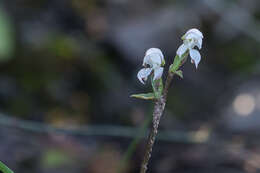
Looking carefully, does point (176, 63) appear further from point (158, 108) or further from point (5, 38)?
point (5, 38)

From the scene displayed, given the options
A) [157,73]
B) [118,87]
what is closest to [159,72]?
[157,73]

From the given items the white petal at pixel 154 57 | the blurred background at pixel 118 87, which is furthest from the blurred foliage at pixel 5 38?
the white petal at pixel 154 57

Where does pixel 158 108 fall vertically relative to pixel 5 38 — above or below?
below

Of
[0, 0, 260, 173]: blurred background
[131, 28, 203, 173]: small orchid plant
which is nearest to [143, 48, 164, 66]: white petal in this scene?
[131, 28, 203, 173]: small orchid plant

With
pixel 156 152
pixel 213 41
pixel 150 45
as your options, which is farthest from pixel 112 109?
pixel 213 41

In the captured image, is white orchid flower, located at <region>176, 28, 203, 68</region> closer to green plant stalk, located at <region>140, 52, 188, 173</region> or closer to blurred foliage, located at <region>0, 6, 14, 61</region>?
green plant stalk, located at <region>140, 52, 188, 173</region>

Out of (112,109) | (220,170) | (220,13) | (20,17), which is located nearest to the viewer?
(220,170)

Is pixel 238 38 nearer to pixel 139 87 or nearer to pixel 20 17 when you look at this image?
pixel 139 87

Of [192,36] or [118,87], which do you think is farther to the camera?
[118,87]
